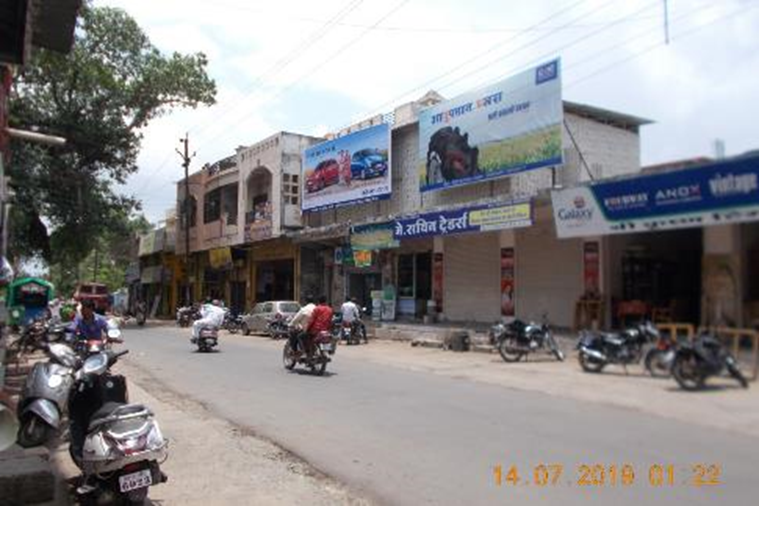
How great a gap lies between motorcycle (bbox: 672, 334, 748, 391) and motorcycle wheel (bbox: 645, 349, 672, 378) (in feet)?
0.05

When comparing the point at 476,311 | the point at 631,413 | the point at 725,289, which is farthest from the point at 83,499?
the point at 725,289

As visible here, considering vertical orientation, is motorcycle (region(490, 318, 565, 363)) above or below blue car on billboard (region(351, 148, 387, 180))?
below

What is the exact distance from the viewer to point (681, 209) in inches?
49.3

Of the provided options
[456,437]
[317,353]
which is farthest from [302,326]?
[456,437]

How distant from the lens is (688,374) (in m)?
1.42

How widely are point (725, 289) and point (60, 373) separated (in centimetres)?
723

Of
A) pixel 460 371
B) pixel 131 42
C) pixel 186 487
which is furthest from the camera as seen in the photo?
pixel 131 42

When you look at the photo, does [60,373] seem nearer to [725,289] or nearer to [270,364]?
[725,289]

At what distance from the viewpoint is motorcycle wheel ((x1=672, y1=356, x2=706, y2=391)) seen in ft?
4.56

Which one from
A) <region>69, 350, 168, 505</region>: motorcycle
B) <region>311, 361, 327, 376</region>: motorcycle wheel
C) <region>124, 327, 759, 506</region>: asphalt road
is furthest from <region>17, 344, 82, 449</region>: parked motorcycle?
<region>311, 361, 327, 376</region>: motorcycle wheel

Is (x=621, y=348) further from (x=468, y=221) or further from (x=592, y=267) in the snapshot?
(x=468, y=221)

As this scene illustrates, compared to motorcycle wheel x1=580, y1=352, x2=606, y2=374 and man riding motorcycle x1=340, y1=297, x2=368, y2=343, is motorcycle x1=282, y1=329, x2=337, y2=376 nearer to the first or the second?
man riding motorcycle x1=340, y1=297, x2=368, y2=343

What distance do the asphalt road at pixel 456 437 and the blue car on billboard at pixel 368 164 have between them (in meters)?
9.21

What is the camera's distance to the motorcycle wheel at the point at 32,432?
6484 mm
